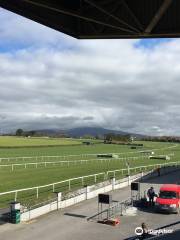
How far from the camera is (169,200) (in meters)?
26.4

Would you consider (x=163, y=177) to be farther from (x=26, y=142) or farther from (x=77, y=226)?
(x=26, y=142)

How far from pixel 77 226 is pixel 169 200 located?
23.6 ft

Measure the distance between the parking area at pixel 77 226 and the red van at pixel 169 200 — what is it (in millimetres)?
464

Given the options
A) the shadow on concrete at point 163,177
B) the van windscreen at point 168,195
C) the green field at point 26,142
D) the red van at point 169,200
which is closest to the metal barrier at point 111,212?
the red van at point 169,200

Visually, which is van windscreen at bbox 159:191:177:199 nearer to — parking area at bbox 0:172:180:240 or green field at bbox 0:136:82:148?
parking area at bbox 0:172:180:240

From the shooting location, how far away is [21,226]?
20.8 m

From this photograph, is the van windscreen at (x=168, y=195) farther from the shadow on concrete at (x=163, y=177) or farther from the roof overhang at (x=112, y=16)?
the roof overhang at (x=112, y=16)

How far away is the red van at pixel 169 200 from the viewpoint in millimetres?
25781

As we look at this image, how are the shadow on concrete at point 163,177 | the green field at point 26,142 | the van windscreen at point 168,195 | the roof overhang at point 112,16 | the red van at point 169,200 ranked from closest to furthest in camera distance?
the roof overhang at point 112,16 → the red van at point 169,200 → the van windscreen at point 168,195 → the shadow on concrete at point 163,177 → the green field at point 26,142

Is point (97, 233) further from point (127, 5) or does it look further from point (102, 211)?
point (127, 5)

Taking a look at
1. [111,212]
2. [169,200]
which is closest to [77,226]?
[111,212]

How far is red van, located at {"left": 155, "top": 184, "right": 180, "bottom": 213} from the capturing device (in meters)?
25.8

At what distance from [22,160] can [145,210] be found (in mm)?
38030

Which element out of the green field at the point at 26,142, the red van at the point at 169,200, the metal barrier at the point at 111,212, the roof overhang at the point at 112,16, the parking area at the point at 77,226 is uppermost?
the roof overhang at the point at 112,16
